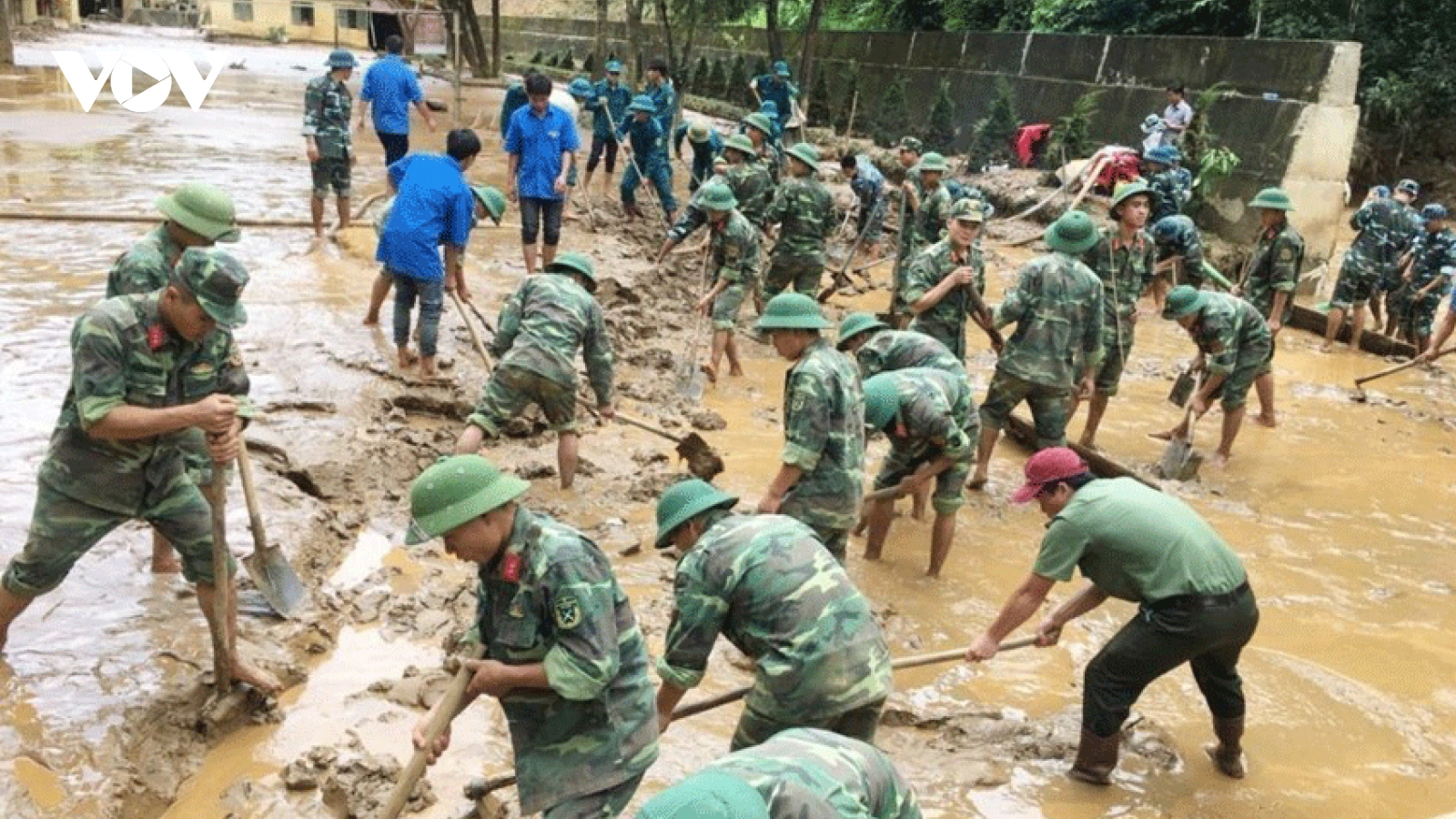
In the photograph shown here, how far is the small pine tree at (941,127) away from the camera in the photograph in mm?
22531

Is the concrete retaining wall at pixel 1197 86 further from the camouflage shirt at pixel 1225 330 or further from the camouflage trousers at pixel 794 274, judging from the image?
the camouflage trousers at pixel 794 274

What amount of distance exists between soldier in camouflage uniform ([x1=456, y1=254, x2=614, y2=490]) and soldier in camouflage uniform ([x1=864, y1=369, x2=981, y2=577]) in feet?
5.79

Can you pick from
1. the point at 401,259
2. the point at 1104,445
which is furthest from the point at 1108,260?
the point at 401,259

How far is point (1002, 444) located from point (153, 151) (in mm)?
12830

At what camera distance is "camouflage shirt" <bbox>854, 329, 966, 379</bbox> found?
640cm

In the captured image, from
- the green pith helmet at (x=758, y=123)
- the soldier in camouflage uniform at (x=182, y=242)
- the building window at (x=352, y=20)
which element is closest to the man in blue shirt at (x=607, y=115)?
the green pith helmet at (x=758, y=123)

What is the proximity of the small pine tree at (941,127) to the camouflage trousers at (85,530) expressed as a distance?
1999 cm

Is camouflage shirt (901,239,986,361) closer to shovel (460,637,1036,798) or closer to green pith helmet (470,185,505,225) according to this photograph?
green pith helmet (470,185,505,225)

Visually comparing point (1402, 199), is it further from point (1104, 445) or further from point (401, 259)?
point (401, 259)

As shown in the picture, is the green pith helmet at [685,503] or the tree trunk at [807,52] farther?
the tree trunk at [807,52]

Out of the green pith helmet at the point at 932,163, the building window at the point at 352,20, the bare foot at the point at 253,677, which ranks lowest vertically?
the bare foot at the point at 253,677

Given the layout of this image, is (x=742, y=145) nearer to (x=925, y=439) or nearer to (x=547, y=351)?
(x=547, y=351)

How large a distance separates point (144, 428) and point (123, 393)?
0.53 feet

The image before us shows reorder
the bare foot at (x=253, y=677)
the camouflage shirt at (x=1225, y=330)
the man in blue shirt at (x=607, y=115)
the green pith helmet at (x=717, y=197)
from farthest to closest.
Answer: the man in blue shirt at (x=607, y=115)
the green pith helmet at (x=717, y=197)
the camouflage shirt at (x=1225, y=330)
the bare foot at (x=253, y=677)
